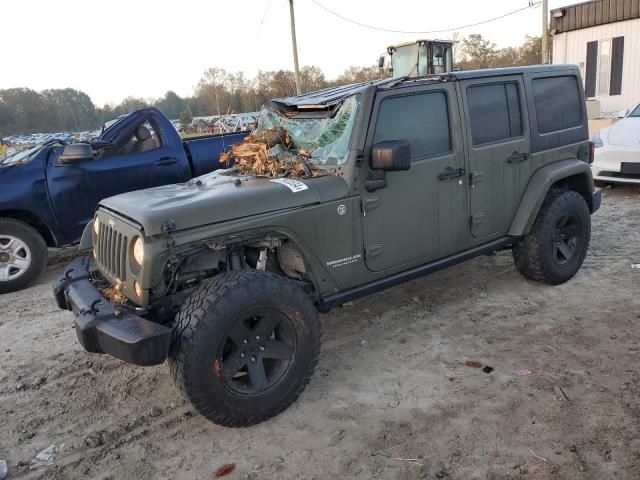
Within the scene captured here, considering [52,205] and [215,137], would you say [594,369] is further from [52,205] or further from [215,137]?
[52,205]

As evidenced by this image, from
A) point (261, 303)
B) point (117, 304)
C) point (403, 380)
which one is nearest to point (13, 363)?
point (117, 304)

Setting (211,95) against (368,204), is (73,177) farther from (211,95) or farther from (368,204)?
(211,95)

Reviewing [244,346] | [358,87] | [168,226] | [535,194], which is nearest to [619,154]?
[535,194]

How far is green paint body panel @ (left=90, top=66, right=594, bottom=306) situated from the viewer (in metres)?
3.02

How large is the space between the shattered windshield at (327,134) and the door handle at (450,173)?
0.84 meters

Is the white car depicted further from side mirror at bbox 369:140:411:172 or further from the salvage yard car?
side mirror at bbox 369:140:411:172

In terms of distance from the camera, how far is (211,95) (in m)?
49.6

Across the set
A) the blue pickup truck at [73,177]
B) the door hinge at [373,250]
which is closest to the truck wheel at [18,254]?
the blue pickup truck at [73,177]

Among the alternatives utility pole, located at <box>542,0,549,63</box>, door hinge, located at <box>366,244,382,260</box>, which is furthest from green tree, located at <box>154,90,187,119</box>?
door hinge, located at <box>366,244,382,260</box>

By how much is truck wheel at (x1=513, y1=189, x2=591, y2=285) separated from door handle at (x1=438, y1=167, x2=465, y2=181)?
3.61ft

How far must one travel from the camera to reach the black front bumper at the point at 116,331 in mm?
2652

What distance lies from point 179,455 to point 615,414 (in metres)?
2.48

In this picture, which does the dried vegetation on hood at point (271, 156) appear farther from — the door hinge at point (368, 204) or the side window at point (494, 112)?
the side window at point (494, 112)

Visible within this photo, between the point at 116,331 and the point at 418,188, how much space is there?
2.24 meters
